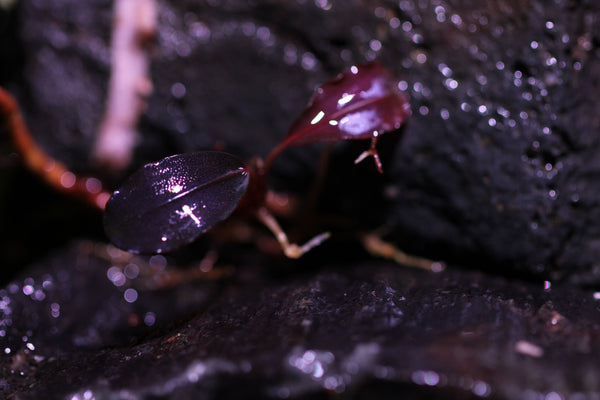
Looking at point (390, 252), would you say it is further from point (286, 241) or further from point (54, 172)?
point (54, 172)

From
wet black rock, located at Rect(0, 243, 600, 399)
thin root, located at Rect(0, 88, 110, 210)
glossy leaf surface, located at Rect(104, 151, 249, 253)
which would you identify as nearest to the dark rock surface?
wet black rock, located at Rect(0, 243, 600, 399)

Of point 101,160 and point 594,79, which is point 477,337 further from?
point 101,160

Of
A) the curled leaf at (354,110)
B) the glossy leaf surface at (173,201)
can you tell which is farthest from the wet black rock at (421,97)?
the glossy leaf surface at (173,201)

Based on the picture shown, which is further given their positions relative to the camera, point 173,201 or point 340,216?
point 340,216

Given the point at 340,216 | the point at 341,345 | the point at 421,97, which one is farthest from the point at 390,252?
the point at 341,345

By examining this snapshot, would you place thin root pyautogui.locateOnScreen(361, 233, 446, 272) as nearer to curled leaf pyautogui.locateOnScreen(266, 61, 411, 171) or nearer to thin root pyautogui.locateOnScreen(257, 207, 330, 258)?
thin root pyautogui.locateOnScreen(257, 207, 330, 258)

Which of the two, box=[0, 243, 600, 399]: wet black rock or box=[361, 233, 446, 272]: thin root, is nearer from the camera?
box=[0, 243, 600, 399]: wet black rock
